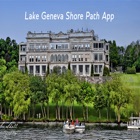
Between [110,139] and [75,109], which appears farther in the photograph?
[75,109]

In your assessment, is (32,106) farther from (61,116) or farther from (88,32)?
(88,32)

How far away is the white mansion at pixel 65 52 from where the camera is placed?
9906 cm

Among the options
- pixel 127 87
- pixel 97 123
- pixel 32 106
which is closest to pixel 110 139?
pixel 97 123

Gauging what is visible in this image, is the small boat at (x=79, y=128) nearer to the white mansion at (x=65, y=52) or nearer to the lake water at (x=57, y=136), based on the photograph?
the lake water at (x=57, y=136)

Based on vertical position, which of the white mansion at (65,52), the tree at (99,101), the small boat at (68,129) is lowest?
the small boat at (68,129)

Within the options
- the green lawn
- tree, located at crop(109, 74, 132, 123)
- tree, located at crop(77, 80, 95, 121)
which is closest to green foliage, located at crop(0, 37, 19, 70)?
the green lawn

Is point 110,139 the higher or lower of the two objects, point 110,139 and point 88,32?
the lower

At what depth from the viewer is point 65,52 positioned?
10075 centimetres

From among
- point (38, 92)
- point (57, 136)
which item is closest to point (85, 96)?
point (38, 92)

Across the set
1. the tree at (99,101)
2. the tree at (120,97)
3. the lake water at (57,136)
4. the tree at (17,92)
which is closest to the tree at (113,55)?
the tree at (17,92)

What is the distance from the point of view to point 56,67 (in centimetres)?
9944

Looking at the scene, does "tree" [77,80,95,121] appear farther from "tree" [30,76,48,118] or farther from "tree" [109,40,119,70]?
"tree" [109,40,119,70]

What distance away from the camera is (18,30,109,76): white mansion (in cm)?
9906

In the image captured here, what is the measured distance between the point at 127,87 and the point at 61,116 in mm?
11377
